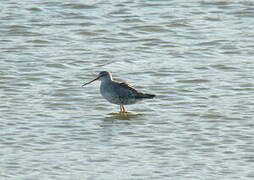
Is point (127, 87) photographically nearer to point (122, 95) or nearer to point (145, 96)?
point (122, 95)

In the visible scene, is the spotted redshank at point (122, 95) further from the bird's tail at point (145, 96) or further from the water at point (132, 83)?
the water at point (132, 83)

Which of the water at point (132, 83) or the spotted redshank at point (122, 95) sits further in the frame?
the spotted redshank at point (122, 95)

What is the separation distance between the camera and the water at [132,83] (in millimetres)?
10164

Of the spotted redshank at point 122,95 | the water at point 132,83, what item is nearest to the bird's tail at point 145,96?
the spotted redshank at point 122,95

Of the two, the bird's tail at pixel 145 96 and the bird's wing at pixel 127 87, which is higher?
the bird's wing at pixel 127 87

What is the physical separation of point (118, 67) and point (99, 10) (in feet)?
15.9

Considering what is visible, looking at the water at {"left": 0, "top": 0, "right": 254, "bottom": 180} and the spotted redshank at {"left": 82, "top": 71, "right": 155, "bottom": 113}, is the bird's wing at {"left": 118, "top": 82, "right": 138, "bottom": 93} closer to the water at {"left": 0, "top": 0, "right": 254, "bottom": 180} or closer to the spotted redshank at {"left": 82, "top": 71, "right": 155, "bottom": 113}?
the spotted redshank at {"left": 82, "top": 71, "right": 155, "bottom": 113}

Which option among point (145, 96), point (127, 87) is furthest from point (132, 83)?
point (145, 96)

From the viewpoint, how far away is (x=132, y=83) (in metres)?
14.6

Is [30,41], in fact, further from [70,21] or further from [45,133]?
[45,133]

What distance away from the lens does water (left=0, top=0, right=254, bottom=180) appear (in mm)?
10164

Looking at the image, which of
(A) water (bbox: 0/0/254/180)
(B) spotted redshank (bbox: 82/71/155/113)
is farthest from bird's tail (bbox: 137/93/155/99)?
(A) water (bbox: 0/0/254/180)

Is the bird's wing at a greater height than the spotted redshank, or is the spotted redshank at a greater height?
the bird's wing

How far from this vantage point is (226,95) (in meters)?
13.8
